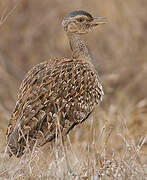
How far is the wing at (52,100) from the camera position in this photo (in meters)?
4.84

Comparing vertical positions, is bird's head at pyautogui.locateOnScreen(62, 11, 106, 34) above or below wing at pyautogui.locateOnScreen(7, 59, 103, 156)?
above

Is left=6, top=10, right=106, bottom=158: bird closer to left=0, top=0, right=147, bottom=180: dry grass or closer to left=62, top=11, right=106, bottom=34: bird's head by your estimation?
left=62, top=11, right=106, bottom=34: bird's head

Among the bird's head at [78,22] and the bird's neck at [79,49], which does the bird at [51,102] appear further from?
the bird's head at [78,22]

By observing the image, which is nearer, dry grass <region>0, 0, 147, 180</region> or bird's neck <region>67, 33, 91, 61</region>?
bird's neck <region>67, 33, 91, 61</region>

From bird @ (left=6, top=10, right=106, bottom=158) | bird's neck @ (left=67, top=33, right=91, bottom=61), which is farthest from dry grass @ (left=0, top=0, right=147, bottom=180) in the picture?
bird @ (left=6, top=10, right=106, bottom=158)

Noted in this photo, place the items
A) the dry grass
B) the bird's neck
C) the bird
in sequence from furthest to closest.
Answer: the dry grass
the bird's neck
the bird

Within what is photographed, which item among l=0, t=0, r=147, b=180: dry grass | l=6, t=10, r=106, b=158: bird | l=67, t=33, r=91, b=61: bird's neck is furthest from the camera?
l=0, t=0, r=147, b=180: dry grass

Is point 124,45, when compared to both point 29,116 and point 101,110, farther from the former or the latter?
point 29,116

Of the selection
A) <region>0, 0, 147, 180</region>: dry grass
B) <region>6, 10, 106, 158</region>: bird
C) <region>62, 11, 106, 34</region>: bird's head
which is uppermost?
<region>62, 11, 106, 34</region>: bird's head

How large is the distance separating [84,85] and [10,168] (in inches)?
44.9

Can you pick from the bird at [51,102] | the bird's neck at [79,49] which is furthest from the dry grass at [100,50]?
the bird at [51,102]

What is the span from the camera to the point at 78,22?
5770 mm

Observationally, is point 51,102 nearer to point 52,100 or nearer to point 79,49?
point 52,100

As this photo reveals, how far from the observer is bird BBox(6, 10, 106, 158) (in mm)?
4836
